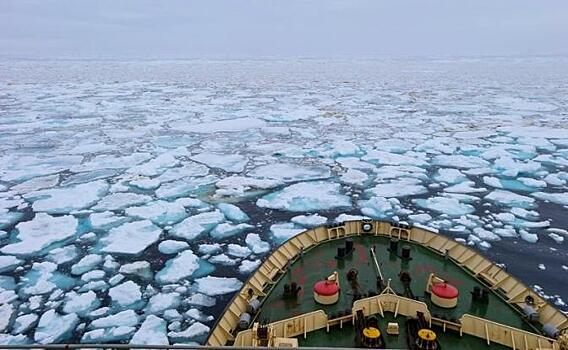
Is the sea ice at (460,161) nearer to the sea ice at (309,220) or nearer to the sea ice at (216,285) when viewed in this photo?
the sea ice at (309,220)

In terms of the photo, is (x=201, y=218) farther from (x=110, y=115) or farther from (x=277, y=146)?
(x=110, y=115)

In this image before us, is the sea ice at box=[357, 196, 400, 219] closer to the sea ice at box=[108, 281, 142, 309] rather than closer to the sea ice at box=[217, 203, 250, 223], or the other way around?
the sea ice at box=[217, 203, 250, 223]

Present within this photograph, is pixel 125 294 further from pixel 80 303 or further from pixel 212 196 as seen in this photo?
pixel 212 196

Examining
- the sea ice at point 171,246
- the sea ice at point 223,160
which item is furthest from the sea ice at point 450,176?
the sea ice at point 171,246

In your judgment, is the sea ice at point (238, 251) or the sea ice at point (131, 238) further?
the sea ice at point (131, 238)

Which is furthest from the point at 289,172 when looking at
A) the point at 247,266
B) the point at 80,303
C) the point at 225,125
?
the point at 225,125

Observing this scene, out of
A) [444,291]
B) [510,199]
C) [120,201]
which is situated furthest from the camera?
[120,201]

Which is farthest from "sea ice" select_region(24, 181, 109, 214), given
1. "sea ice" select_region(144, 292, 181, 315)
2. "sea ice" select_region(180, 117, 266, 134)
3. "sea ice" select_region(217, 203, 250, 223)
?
"sea ice" select_region(180, 117, 266, 134)
